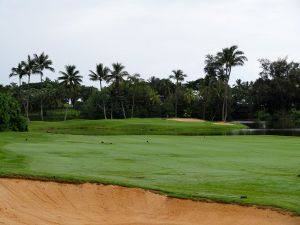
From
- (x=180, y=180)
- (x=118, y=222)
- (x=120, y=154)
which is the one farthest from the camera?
(x=120, y=154)

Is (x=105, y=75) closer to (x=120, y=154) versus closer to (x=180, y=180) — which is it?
(x=120, y=154)

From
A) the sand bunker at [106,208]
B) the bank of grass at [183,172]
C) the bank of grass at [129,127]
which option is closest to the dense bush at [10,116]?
the bank of grass at [129,127]

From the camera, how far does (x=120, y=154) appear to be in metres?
26.3

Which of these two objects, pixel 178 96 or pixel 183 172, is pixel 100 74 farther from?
pixel 183 172

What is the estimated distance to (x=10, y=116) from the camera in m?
54.5

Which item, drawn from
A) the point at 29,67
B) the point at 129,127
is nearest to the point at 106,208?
the point at 129,127

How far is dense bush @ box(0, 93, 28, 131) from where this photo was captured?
53150mm

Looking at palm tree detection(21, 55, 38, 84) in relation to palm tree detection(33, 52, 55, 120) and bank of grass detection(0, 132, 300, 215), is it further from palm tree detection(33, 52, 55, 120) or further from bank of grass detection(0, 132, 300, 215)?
bank of grass detection(0, 132, 300, 215)

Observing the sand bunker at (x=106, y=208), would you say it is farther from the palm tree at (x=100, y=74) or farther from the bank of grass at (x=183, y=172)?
the palm tree at (x=100, y=74)

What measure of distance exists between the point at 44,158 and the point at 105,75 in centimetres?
8342

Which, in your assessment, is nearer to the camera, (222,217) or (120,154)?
(222,217)

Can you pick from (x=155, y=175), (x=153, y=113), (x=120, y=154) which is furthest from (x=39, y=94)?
(x=155, y=175)

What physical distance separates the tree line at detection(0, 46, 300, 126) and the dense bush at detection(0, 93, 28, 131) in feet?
157

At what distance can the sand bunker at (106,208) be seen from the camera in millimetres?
11672
